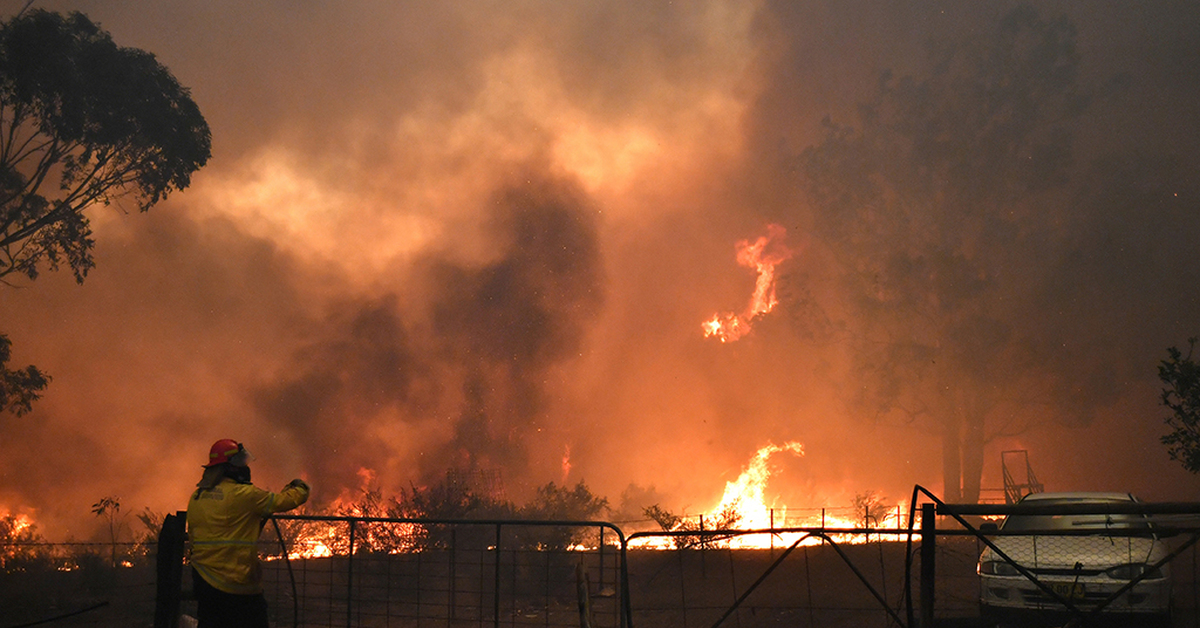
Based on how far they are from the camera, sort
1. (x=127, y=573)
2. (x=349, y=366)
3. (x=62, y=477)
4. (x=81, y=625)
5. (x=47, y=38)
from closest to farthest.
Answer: (x=81, y=625), (x=127, y=573), (x=47, y=38), (x=62, y=477), (x=349, y=366)

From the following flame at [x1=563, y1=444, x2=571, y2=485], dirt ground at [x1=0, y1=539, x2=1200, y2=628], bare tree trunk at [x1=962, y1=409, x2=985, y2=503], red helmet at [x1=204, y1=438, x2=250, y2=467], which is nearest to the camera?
red helmet at [x1=204, y1=438, x2=250, y2=467]

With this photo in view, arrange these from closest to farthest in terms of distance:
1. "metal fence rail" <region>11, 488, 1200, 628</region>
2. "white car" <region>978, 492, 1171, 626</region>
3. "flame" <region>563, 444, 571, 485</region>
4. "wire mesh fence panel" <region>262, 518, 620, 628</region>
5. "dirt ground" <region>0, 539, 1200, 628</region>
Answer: "white car" <region>978, 492, 1171, 626</region>, "metal fence rail" <region>11, 488, 1200, 628</region>, "dirt ground" <region>0, 539, 1200, 628</region>, "wire mesh fence panel" <region>262, 518, 620, 628</region>, "flame" <region>563, 444, 571, 485</region>

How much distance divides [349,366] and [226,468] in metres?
28.8

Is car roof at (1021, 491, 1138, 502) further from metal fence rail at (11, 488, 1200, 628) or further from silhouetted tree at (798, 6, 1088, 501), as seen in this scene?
silhouetted tree at (798, 6, 1088, 501)

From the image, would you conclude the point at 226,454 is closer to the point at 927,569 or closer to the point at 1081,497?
the point at 927,569

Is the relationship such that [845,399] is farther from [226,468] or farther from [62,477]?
[226,468]

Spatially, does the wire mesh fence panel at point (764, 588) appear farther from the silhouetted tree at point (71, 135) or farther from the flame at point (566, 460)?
the silhouetted tree at point (71, 135)

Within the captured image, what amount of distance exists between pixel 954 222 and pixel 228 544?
30700 mm

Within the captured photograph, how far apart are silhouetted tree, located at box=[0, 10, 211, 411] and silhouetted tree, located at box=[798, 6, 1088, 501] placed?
957 inches

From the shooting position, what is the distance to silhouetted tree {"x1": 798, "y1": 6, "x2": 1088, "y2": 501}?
101 feet

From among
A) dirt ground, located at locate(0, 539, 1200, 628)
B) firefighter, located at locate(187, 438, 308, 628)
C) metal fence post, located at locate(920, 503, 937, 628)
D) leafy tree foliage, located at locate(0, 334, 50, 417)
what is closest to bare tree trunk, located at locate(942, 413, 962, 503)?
dirt ground, located at locate(0, 539, 1200, 628)

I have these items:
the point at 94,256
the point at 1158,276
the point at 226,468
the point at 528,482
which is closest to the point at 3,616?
the point at 226,468

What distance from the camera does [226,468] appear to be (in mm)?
6164

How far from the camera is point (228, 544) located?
19.7 feet
